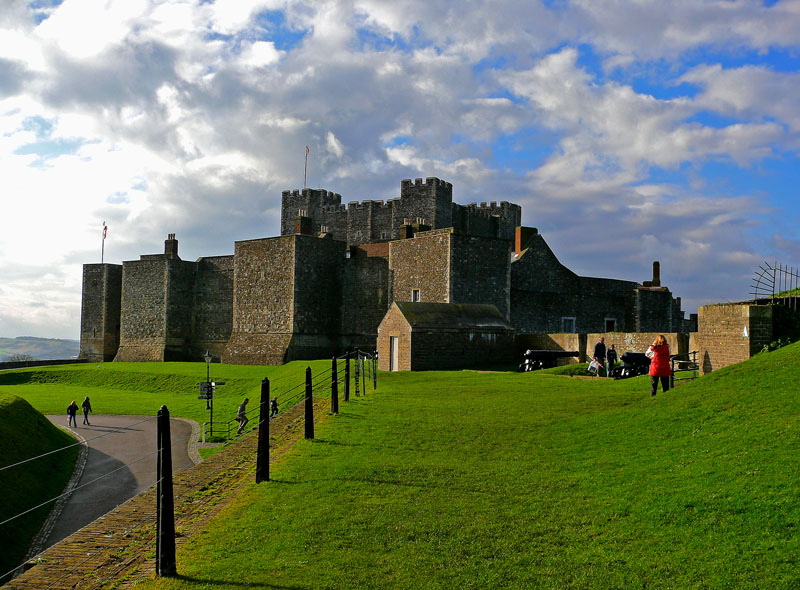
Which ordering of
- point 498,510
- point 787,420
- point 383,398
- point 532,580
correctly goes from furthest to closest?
point 383,398 → point 787,420 → point 498,510 → point 532,580

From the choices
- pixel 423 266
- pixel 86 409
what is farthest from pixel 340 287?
pixel 86 409

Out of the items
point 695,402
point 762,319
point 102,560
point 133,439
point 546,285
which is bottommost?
point 133,439

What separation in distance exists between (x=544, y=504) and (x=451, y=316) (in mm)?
21397

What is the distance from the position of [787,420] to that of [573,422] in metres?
4.45

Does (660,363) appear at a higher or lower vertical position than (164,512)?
higher

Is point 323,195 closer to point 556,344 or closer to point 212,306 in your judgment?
point 212,306

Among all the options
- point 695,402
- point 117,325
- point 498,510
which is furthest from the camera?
point 117,325

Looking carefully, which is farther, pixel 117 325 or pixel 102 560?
pixel 117 325

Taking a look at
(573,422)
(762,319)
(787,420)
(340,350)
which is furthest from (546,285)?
(787,420)

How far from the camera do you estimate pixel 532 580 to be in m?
6.14

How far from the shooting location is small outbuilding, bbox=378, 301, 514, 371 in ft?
91.6

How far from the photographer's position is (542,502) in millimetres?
8273

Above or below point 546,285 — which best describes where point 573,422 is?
below

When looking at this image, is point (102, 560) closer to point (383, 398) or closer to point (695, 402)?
point (695, 402)
